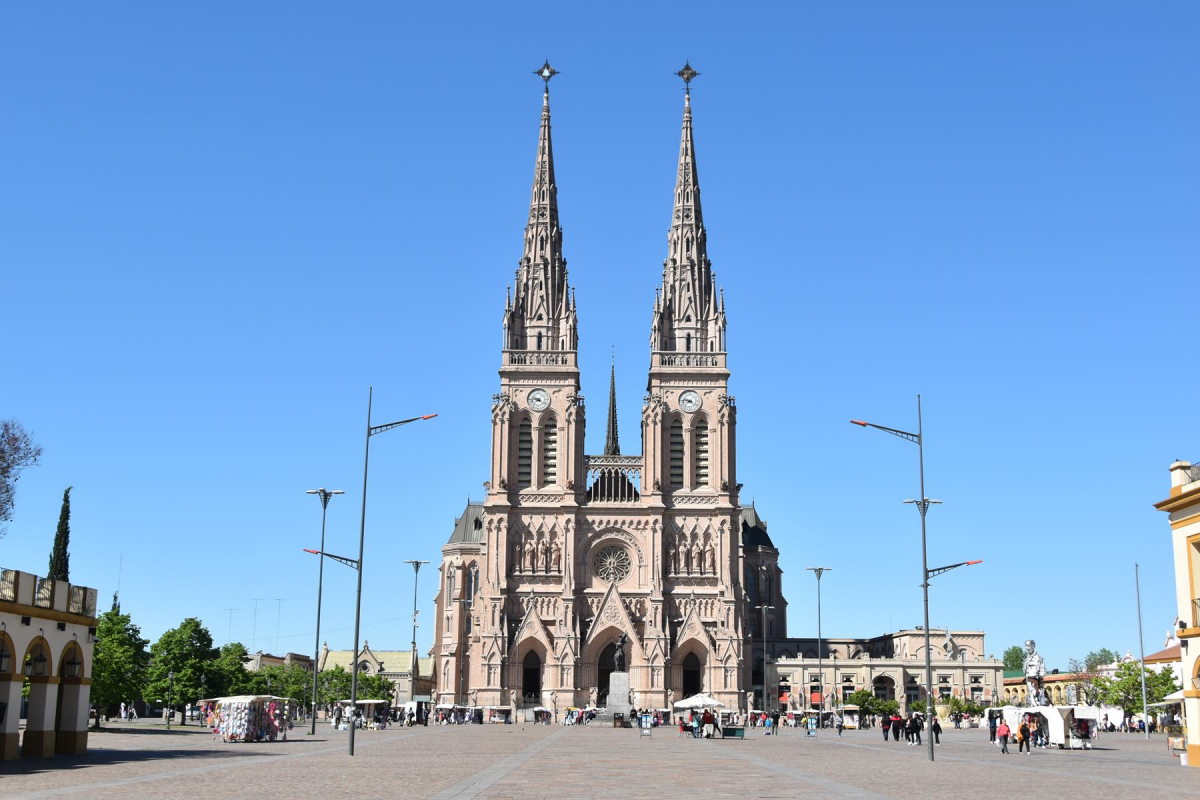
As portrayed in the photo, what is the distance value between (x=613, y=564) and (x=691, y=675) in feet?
37.2

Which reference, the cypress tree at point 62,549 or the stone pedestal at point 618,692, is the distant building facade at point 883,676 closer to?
the stone pedestal at point 618,692

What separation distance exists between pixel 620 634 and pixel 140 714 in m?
48.7

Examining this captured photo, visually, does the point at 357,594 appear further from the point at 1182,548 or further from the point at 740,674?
the point at 740,674

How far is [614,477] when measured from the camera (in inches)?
4528

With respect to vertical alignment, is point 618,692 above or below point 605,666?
below

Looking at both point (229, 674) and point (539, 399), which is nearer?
point (229, 674)

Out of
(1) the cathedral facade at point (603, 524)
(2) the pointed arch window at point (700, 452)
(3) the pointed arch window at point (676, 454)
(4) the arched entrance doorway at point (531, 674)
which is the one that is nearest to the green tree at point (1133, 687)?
(1) the cathedral facade at point (603, 524)

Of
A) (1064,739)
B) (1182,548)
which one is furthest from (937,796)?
(1064,739)

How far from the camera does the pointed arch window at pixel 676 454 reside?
111 metres

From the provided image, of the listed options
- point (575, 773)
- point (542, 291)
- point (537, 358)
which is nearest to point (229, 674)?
point (537, 358)

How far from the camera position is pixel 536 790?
25250 mm

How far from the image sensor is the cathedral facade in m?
106

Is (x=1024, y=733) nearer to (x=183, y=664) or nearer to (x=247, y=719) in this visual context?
(x=247, y=719)

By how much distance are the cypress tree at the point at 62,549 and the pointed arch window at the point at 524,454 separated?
4769cm
